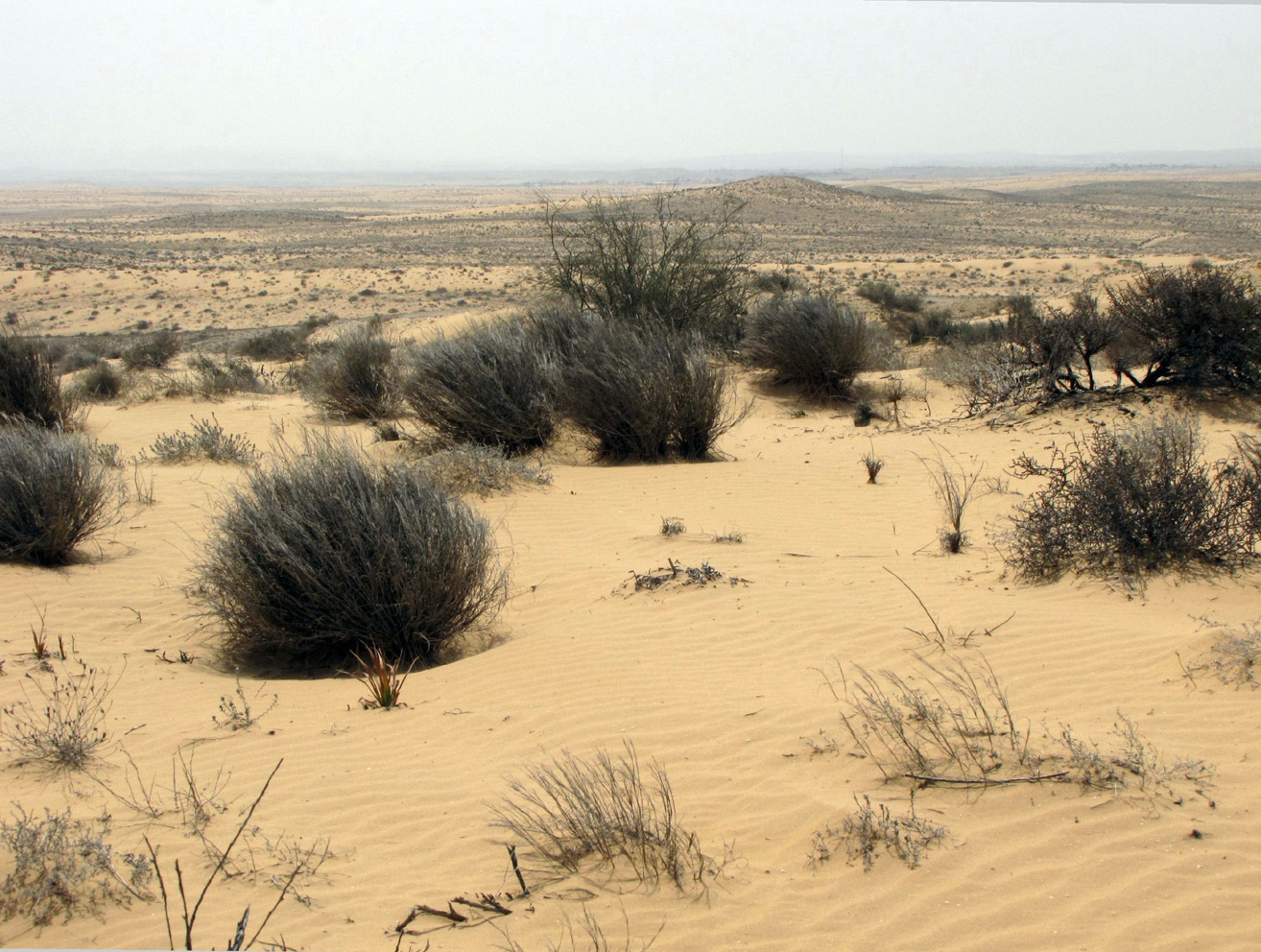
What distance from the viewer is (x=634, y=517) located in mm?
9164

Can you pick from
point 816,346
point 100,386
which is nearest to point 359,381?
point 100,386

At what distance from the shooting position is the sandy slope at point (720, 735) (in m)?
3.29

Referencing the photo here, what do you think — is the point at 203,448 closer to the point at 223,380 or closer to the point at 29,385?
the point at 29,385

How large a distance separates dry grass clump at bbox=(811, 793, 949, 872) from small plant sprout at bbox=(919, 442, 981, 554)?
4.17 meters

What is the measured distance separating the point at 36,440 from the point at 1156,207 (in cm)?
8565

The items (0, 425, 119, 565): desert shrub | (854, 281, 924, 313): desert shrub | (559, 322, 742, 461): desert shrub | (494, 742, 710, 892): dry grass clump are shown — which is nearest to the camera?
(494, 742, 710, 892): dry grass clump

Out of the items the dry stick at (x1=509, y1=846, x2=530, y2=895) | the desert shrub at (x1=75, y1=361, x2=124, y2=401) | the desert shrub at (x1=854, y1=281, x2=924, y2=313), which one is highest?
the desert shrub at (x1=854, y1=281, x2=924, y2=313)

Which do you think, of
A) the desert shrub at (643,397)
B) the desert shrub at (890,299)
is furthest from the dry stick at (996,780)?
the desert shrub at (890,299)

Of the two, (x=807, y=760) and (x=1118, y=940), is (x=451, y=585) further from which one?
(x=1118, y=940)

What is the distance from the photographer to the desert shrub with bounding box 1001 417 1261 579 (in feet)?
21.1

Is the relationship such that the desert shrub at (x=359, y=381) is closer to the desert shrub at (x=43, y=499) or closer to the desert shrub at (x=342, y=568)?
the desert shrub at (x=43, y=499)

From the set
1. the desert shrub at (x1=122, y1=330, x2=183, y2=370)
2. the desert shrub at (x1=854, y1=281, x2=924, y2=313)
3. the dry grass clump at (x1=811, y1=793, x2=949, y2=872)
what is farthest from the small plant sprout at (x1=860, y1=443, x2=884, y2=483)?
the desert shrub at (x1=854, y1=281, x2=924, y2=313)

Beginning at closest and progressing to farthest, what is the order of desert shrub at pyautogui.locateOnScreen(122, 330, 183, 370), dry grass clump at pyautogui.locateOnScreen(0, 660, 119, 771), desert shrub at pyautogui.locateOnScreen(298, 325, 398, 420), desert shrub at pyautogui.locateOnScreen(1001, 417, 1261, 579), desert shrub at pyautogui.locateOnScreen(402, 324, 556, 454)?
1. dry grass clump at pyautogui.locateOnScreen(0, 660, 119, 771)
2. desert shrub at pyautogui.locateOnScreen(1001, 417, 1261, 579)
3. desert shrub at pyautogui.locateOnScreen(402, 324, 556, 454)
4. desert shrub at pyautogui.locateOnScreen(298, 325, 398, 420)
5. desert shrub at pyautogui.locateOnScreen(122, 330, 183, 370)

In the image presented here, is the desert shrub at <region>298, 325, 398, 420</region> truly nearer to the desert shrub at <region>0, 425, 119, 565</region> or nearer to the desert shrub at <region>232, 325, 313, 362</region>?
the desert shrub at <region>0, 425, 119, 565</region>
